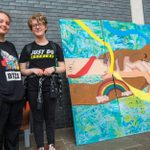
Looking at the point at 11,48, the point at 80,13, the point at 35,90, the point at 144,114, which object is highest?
the point at 80,13

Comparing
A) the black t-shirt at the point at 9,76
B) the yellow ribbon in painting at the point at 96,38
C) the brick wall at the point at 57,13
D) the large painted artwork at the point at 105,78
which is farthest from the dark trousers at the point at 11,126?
the yellow ribbon in painting at the point at 96,38

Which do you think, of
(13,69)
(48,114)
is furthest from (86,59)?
(13,69)

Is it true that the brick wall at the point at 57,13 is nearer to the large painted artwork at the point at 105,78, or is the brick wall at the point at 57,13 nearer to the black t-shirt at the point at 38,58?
the large painted artwork at the point at 105,78

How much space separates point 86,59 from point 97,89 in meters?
0.49

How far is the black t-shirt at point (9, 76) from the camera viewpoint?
2.29 metres

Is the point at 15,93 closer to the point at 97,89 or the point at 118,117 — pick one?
the point at 97,89

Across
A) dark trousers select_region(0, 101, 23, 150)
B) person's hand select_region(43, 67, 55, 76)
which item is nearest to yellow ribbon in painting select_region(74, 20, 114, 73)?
person's hand select_region(43, 67, 55, 76)

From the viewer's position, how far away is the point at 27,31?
12.8 ft

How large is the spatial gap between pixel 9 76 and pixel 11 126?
0.53m

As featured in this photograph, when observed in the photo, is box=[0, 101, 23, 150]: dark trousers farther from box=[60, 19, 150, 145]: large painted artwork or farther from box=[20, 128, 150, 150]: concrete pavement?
box=[60, 19, 150, 145]: large painted artwork

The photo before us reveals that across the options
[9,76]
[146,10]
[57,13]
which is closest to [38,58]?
[9,76]

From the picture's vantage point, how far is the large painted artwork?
138 inches

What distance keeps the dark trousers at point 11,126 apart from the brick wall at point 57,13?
1559 millimetres

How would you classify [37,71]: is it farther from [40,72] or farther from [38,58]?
[38,58]
